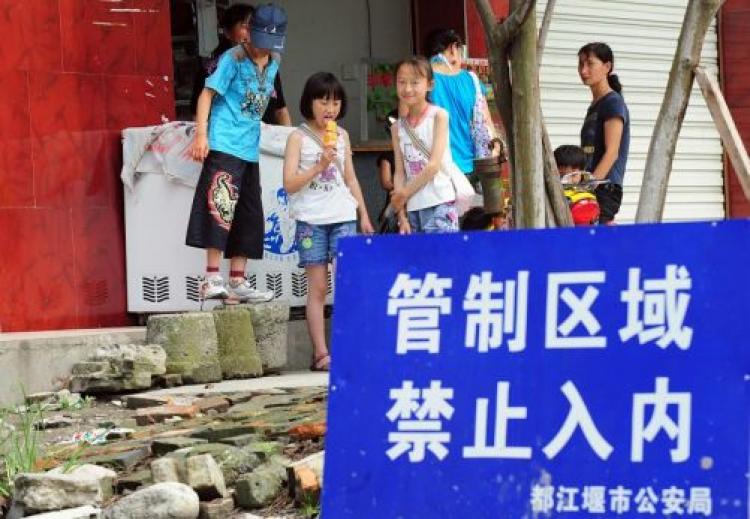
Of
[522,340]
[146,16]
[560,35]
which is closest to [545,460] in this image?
[522,340]

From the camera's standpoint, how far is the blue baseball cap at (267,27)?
9398 mm

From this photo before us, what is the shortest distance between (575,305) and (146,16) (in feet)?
22.5

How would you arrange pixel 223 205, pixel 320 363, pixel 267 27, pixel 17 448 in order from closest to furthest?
pixel 17 448, pixel 267 27, pixel 223 205, pixel 320 363

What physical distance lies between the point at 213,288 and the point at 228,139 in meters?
0.85

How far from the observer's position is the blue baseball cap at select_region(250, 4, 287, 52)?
940 centimetres

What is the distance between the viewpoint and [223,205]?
9680 mm

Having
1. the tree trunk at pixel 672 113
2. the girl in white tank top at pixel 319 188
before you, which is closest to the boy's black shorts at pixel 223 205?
the girl in white tank top at pixel 319 188

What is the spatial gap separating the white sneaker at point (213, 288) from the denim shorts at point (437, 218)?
1.25 meters

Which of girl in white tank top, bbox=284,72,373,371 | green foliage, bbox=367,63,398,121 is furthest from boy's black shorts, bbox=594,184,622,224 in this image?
green foliage, bbox=367,63,398,121

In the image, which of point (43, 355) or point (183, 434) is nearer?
point (183, 434)

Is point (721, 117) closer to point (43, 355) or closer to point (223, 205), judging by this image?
point (223, 205)

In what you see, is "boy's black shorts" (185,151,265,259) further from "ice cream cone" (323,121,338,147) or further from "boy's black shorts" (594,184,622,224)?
"boy's black shorts" (594,184,622,224)

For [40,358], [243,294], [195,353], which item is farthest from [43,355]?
[243,294]

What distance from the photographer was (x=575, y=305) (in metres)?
4.20
